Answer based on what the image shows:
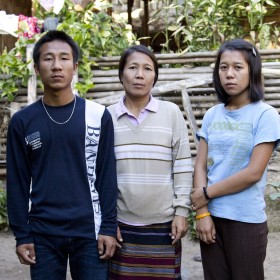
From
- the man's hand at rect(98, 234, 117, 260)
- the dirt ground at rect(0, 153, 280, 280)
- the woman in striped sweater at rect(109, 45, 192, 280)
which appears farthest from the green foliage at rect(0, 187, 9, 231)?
the man's hand at rect(98, 234, 117, 260)

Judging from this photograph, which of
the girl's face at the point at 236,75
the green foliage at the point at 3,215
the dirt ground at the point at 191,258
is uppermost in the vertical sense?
the girl's face at the point at 236,75

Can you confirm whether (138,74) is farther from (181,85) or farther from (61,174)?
(181,85)

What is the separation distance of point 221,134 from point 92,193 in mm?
610

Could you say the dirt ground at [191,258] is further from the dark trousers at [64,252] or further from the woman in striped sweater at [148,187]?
the dark trousers at [64,252]

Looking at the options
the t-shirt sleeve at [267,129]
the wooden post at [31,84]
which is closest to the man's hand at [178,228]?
the t-shirt sleeve at [267,129]

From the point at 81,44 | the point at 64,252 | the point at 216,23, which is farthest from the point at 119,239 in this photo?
the point at 216,23

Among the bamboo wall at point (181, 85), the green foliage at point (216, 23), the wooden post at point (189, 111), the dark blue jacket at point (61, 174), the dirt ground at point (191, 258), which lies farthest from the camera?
the green foliage at point (216, 23)

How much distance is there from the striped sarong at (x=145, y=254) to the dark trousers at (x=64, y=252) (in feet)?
0.50

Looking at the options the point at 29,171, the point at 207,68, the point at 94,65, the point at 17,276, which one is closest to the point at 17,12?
the point at 94,65

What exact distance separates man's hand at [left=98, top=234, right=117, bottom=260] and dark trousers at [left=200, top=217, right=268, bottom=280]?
17.8 inches

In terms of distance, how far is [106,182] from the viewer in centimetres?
245

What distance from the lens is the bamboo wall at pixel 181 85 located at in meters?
5.46

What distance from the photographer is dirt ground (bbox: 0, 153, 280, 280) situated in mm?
4023

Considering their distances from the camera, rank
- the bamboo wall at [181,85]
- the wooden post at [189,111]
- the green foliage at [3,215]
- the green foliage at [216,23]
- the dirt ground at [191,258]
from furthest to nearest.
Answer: the green foliage at [216,23] → the bamboo wall at [181,85] → the wooden post at [189,111] → the green foliage at [3,215] → the dirt ground at [191,258]
